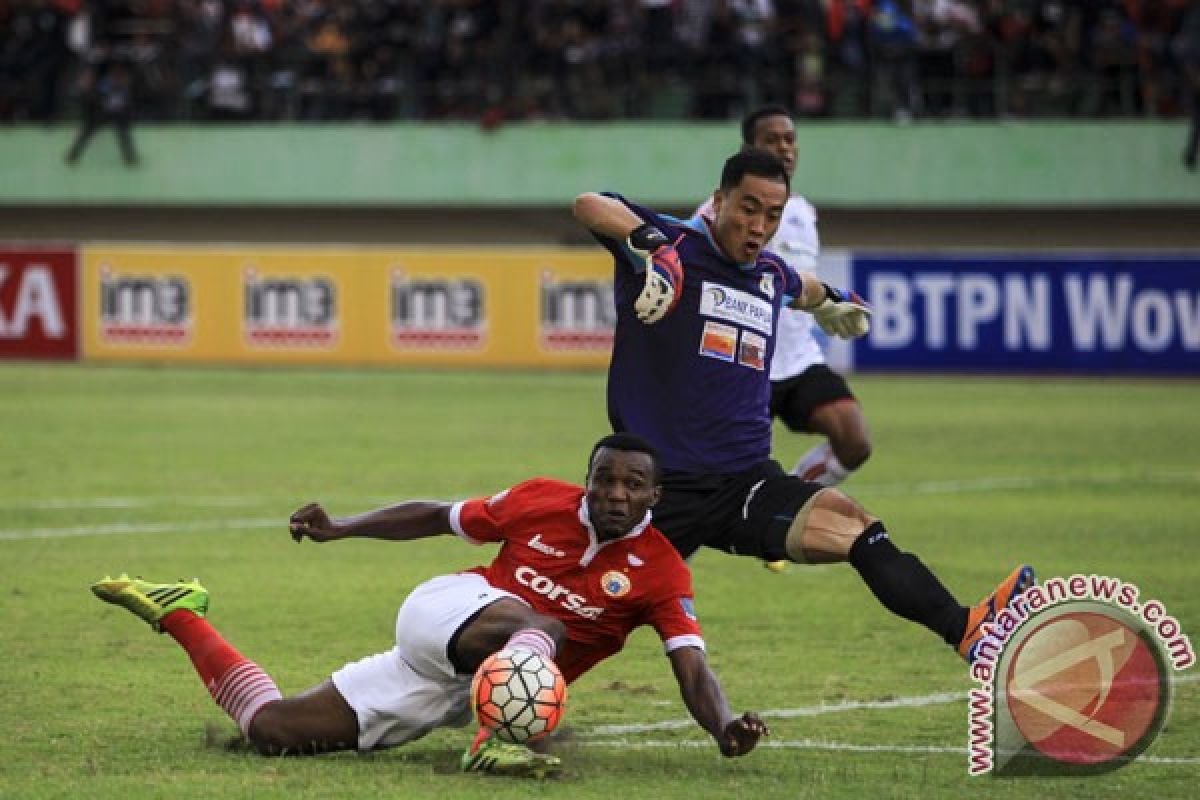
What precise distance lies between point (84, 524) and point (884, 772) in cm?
831

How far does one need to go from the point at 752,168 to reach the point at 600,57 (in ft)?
85.8

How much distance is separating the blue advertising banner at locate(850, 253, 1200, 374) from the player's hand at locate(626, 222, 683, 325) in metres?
19.7

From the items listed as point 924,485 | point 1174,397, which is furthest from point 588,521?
point 1174,397

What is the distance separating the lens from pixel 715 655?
967cm

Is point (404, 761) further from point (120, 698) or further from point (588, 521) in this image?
point (120, 698)

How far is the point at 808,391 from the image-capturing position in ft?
40.7

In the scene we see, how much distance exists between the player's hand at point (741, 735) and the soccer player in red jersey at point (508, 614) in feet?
0.47

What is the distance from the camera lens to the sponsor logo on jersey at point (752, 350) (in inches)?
320

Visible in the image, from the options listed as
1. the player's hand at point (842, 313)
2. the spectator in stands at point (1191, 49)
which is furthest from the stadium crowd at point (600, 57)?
the player's hand at point (842, 313)

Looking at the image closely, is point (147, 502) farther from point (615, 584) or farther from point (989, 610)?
point (989, 610)

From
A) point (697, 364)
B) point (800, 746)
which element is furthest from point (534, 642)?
point (697, 364)

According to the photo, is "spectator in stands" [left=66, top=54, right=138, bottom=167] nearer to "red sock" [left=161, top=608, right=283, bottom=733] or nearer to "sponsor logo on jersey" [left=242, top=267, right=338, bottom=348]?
"sponsor logo on jersey" [left=242, top=267, right=338, bottom=348]

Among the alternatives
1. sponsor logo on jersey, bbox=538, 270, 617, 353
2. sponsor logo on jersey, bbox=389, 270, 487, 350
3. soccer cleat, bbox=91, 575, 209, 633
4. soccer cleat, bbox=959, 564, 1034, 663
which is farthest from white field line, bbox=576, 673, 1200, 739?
sponsor logo on jersey, bbox=389, 270, 487, 350
